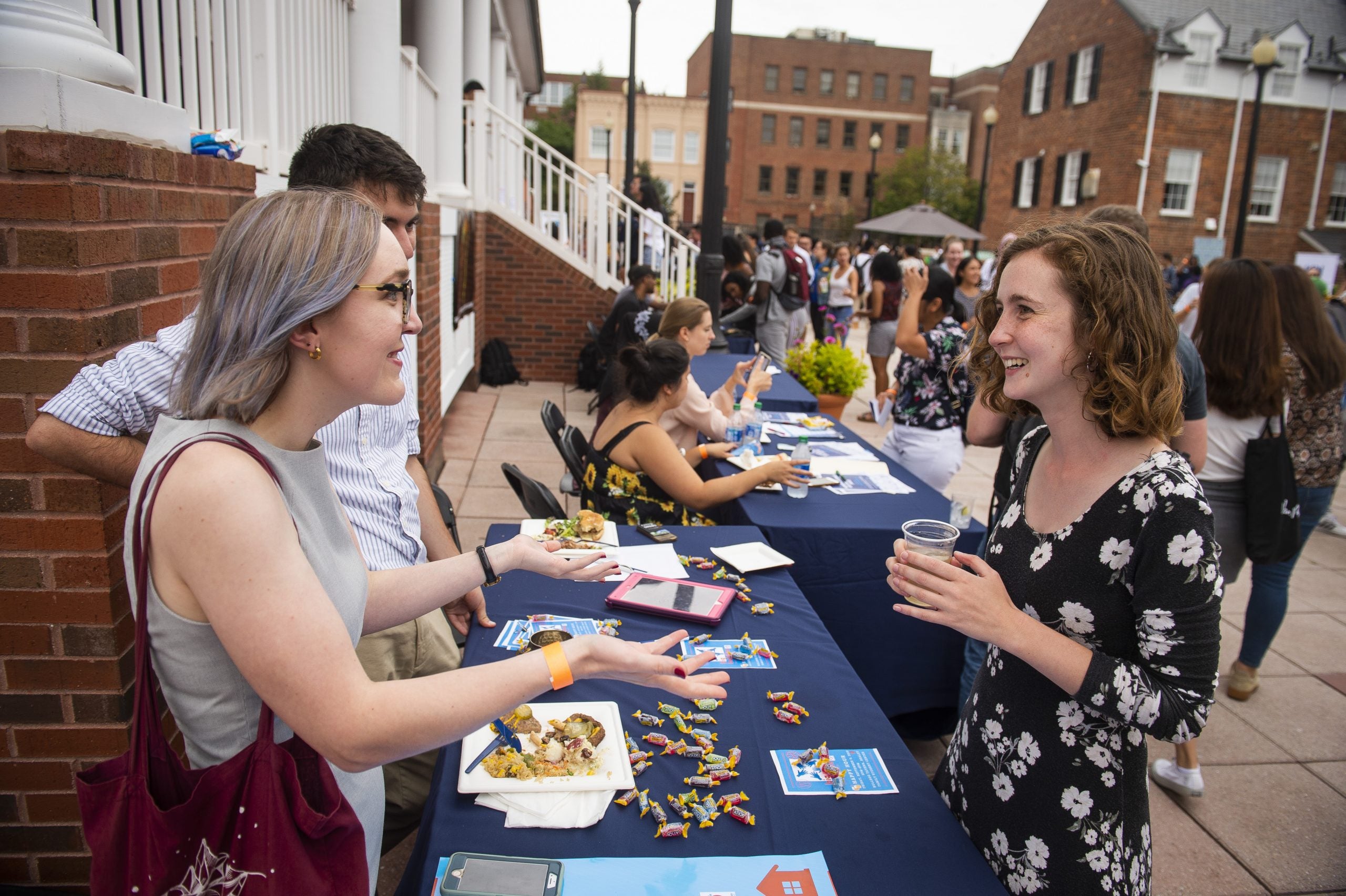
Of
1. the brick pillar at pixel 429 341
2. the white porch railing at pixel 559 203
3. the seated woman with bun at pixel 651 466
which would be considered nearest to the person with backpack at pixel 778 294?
the white porch railing at pixel 559 203

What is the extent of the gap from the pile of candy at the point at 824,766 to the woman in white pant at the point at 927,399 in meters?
3.13

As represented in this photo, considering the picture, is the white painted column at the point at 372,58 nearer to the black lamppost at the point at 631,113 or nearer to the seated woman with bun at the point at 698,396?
the seated woman with bun at the point at 698,396

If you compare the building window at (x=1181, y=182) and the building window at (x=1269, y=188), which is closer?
the building window at (x=1181, y=182)

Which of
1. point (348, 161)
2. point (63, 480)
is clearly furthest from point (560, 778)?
point (348, 161)

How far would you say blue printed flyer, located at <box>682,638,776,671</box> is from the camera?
7.45ft

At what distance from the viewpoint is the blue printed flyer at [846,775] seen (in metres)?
1.77

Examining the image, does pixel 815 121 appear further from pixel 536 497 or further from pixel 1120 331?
pixel 1120 331

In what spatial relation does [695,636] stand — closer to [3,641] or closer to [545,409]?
[3,641]

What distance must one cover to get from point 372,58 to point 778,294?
6.16m

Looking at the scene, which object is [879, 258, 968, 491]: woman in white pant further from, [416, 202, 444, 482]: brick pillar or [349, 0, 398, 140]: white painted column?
[349, 0, 398, 140]: white painted column

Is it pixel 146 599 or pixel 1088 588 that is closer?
pixel 146 599

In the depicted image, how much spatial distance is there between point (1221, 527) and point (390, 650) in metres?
3.58

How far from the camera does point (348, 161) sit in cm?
224

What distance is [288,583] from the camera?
3.85 ft
